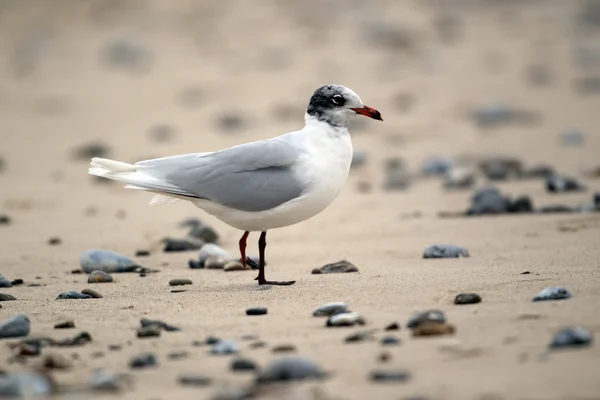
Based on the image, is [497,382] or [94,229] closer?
[497,382]

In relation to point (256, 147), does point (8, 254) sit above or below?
below

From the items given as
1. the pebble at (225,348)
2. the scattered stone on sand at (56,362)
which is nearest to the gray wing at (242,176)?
the pebble at (225,348)

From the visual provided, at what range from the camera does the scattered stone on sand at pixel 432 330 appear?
4145 millimetres

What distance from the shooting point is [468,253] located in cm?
639

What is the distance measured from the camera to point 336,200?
358 inches

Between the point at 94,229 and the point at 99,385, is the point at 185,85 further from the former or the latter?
the point at 99,385

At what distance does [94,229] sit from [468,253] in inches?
129

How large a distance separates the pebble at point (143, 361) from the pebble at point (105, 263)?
2.50 m

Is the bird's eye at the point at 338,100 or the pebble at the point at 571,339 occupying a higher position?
the bird's eye at the point at 338,100

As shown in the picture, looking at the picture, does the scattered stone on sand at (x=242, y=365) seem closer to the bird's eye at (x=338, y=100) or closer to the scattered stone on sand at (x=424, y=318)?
the scattered stone on sand at (x=424, y=318)

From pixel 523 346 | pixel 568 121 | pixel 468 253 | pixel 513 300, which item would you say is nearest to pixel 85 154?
pixel 568 121

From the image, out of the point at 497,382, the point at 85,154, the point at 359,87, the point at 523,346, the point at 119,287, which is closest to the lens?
the point at 497,382

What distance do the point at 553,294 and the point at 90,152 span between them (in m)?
8.43

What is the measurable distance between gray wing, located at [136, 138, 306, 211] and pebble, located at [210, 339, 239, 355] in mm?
1701
